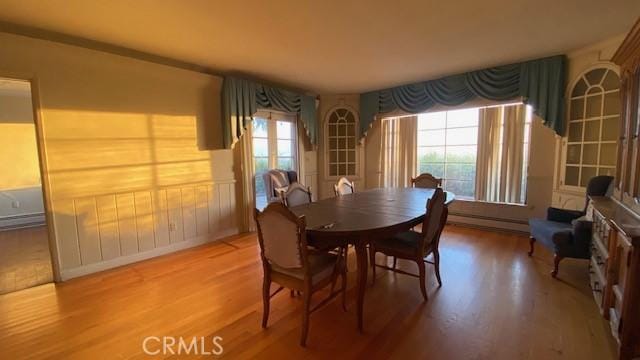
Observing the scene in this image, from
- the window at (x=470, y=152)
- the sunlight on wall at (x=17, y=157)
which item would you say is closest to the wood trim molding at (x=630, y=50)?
the window at (x=470, y=152)

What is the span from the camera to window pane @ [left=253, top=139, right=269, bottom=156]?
14.5 ft

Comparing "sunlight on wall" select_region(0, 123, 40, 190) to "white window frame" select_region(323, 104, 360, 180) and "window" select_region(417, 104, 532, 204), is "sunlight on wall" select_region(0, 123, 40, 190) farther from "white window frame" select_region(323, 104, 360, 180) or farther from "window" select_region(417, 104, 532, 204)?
"window" select_region(417, 104, 532, 204)

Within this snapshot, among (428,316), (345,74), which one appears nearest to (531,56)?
(345,74)

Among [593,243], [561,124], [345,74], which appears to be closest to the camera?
[593,243]

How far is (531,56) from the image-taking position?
11.3ft

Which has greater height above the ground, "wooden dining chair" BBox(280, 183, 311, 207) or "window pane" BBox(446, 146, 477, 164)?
"window pane" BBox(446, 146, 477, 164)

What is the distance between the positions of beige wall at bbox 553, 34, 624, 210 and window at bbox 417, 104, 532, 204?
371 mm

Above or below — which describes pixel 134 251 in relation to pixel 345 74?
below

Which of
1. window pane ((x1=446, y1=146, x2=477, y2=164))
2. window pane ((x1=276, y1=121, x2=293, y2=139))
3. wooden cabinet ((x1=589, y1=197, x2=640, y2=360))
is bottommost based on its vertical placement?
wooden cabinet ((x1=589, y1=197, x2=640, y2=360))

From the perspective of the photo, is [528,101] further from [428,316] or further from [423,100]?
[428,316]

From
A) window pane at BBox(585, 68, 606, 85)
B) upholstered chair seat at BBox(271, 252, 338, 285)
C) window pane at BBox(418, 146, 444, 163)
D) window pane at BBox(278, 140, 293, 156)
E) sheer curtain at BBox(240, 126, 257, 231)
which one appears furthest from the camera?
window pane at BBox(278, 140, 293, 156)

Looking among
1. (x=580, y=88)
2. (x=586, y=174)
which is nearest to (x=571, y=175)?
(x=586, y=174)

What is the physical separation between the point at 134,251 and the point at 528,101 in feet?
17.5

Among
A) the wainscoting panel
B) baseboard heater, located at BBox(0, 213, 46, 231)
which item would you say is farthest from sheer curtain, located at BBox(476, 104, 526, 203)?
baseboard heater, located at BBox(0, 213, 46, 231)
